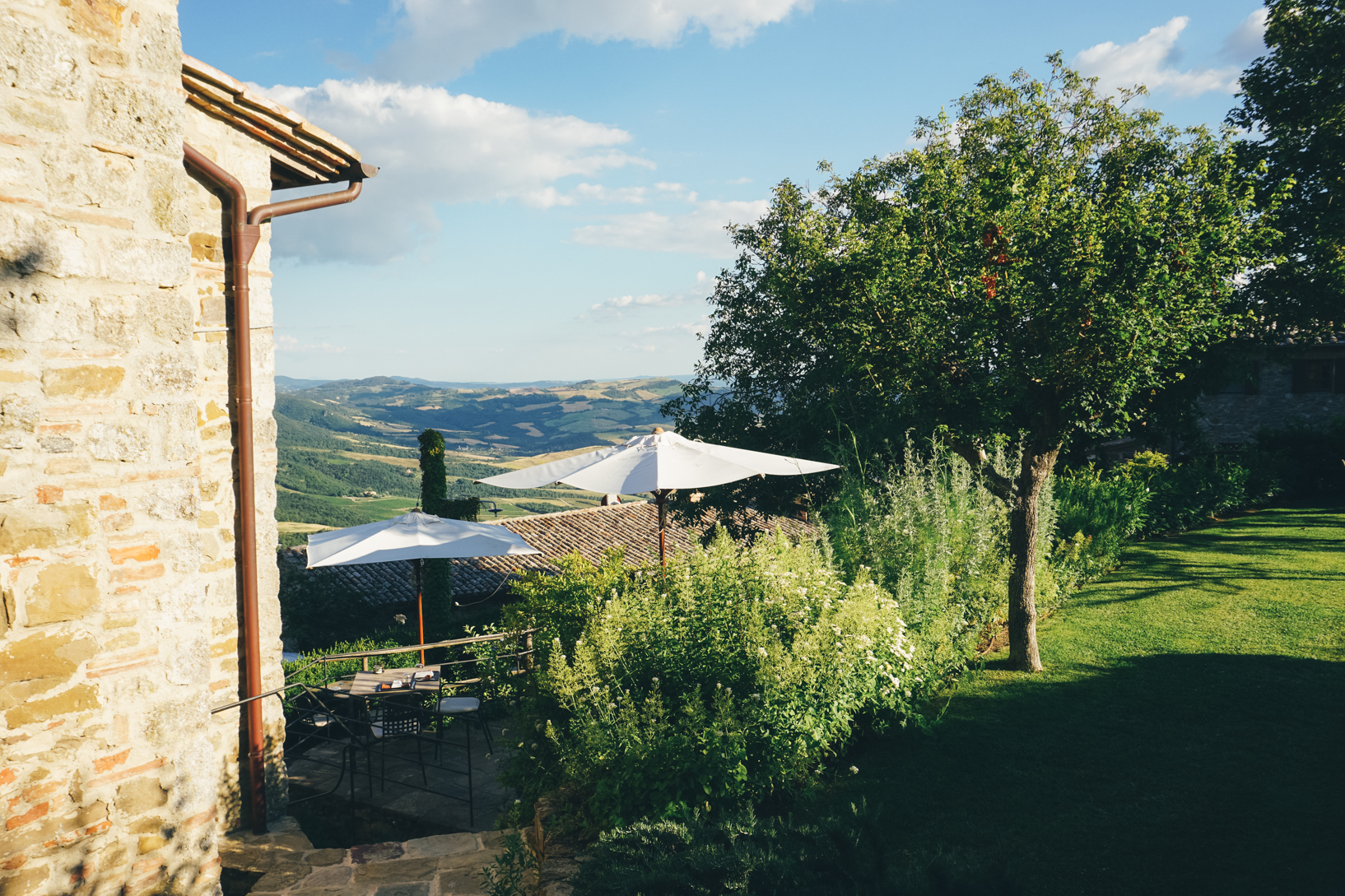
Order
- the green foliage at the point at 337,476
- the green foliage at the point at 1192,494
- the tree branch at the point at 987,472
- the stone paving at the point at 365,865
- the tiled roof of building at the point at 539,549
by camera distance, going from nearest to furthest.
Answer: the stone paving at the point at 365,865, the tree branch at the point at 987,472, the green foliage at the point at 1192,494, the tiled roof of building at the point at 539,549, the green foliage at the point at 337,476

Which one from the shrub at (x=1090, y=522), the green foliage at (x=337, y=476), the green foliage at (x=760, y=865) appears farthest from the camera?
the green foliage at (x=337, y=476)

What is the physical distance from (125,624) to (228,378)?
2485 millimetres

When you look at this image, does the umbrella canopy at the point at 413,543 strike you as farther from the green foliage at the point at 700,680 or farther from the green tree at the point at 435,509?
the green tree at the point at 435,509

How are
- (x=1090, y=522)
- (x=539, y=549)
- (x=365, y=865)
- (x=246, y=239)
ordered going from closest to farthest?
(x=365, y=865), (x=246, y=239), (x=1090, y=522), (x=539, y=549)

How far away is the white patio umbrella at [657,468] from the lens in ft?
22.1

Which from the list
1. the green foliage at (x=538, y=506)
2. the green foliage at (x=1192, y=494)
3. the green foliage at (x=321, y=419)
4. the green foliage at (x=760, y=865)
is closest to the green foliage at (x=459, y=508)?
the green foliage at (x=1192, y=494)

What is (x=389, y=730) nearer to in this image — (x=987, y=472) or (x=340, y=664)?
(x=987, y=472)

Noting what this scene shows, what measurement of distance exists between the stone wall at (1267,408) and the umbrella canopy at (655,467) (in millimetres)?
25627

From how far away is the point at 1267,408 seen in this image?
92.4 feet

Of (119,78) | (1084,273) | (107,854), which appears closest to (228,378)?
(119,78)

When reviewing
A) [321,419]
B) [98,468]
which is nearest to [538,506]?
[98,468]

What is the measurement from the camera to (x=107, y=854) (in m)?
2.96

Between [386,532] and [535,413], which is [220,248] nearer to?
[386,532]

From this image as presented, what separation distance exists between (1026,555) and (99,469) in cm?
714
